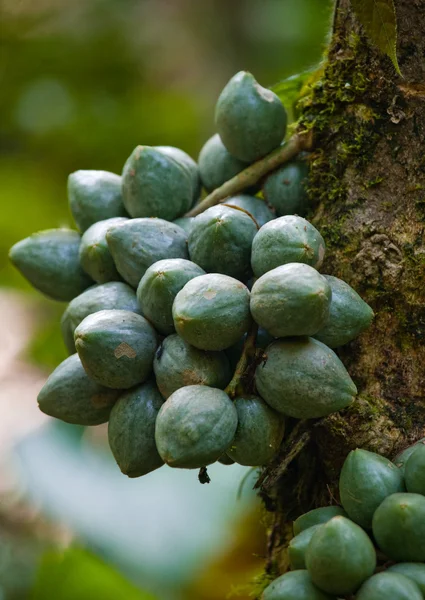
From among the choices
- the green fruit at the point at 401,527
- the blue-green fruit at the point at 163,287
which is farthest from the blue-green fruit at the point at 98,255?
the green fruit at the point at 401,527

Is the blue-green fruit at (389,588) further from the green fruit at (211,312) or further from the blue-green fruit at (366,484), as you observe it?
the green fruit at (211,312)

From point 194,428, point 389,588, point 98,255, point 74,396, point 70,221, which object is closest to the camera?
point 389,588

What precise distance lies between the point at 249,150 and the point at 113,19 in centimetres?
259

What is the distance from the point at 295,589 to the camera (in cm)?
114

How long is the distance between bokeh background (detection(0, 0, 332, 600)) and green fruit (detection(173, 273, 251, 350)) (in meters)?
0.73

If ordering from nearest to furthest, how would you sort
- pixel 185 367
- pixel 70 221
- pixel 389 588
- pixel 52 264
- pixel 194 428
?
1. pixel 389 588
2. pixel 194 428
3. pixel 185 367
4. pixel 52 264
5. pixel 70 221

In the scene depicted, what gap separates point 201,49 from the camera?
14.1 feet

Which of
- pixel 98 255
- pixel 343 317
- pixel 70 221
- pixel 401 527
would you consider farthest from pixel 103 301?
pixel 70 221

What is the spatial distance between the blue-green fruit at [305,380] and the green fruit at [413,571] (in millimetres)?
294

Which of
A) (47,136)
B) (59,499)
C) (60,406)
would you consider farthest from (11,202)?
(60,406)

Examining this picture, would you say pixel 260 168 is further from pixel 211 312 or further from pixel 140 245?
pixel 211 312

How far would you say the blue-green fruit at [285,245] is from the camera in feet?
4.29

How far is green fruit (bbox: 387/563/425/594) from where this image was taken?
1.10 meters

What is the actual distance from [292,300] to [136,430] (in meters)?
0.43
